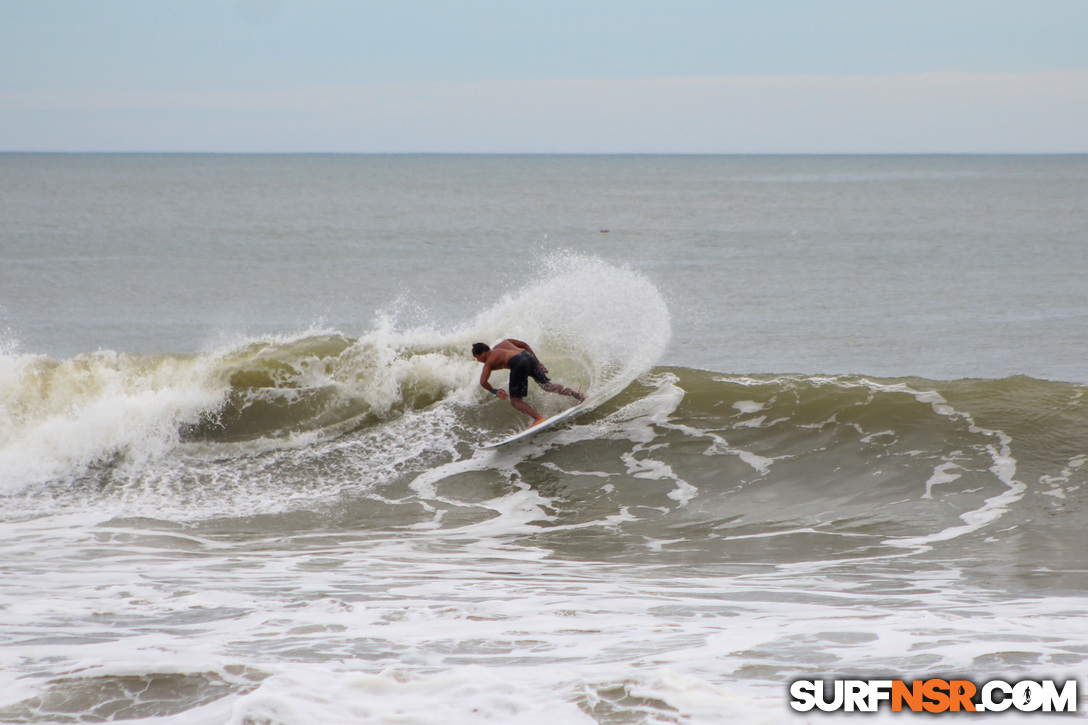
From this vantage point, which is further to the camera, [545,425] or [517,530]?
[545,425]

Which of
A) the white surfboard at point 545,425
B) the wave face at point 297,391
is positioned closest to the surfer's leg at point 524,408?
the white surfboard at point 545,425

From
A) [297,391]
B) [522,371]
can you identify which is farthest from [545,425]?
[297,391]

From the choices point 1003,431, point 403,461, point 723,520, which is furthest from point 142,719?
point 1003,431

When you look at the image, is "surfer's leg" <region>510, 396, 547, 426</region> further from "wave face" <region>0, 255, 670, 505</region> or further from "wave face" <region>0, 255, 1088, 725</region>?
"wave face" <region>0, 255, 670, 505</region>

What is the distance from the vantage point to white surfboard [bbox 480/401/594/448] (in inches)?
452

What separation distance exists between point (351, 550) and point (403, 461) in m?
2.90

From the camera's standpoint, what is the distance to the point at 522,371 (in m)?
11.3

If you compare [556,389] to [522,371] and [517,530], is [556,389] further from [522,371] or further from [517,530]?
[517,530]

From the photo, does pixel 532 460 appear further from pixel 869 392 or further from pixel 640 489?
pixel 869 392

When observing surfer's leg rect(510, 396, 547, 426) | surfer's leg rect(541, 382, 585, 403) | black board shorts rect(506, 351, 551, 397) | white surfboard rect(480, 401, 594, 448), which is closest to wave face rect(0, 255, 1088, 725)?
white surfboard rect(480, 401, 594, 448)

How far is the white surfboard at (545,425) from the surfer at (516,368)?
0.37 ft

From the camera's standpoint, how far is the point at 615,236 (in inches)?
2055

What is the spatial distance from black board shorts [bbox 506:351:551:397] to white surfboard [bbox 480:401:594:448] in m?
0.47

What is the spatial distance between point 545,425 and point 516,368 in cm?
86
